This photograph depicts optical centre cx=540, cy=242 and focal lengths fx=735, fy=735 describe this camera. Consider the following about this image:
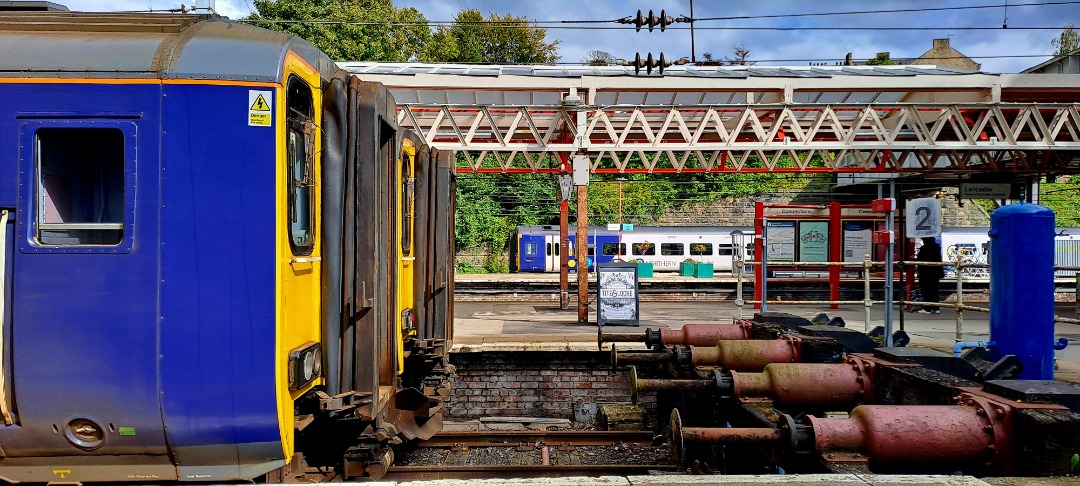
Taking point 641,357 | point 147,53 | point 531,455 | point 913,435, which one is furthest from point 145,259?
point 531,455

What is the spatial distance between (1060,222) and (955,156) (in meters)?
21.8

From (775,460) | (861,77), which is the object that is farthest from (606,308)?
(775,460)

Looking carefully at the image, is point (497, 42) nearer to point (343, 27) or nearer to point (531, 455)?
point (343, 27)

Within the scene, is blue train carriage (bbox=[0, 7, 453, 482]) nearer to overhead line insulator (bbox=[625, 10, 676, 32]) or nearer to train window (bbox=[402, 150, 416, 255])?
train window (bbox=[402, 150, 416, 255])

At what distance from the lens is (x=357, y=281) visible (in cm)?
440

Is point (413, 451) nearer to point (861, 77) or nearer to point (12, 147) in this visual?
point (12, 147)

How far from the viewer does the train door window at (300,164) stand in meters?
3.88

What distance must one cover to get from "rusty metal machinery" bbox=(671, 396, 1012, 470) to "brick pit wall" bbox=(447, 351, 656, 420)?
22.5ft

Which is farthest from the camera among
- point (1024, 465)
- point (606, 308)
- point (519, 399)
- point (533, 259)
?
point (533, 259)

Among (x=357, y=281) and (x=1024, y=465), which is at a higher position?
(x=357, y=281)

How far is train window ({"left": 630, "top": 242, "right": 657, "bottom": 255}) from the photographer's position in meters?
30.7

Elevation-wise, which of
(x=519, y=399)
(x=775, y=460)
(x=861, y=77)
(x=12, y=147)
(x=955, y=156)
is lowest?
(x=519, y=399)

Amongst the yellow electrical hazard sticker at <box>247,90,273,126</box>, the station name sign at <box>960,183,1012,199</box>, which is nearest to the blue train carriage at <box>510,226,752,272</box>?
the station name sign at <box>960,183,1012,199</box>

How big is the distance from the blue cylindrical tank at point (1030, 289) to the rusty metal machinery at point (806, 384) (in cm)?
167
